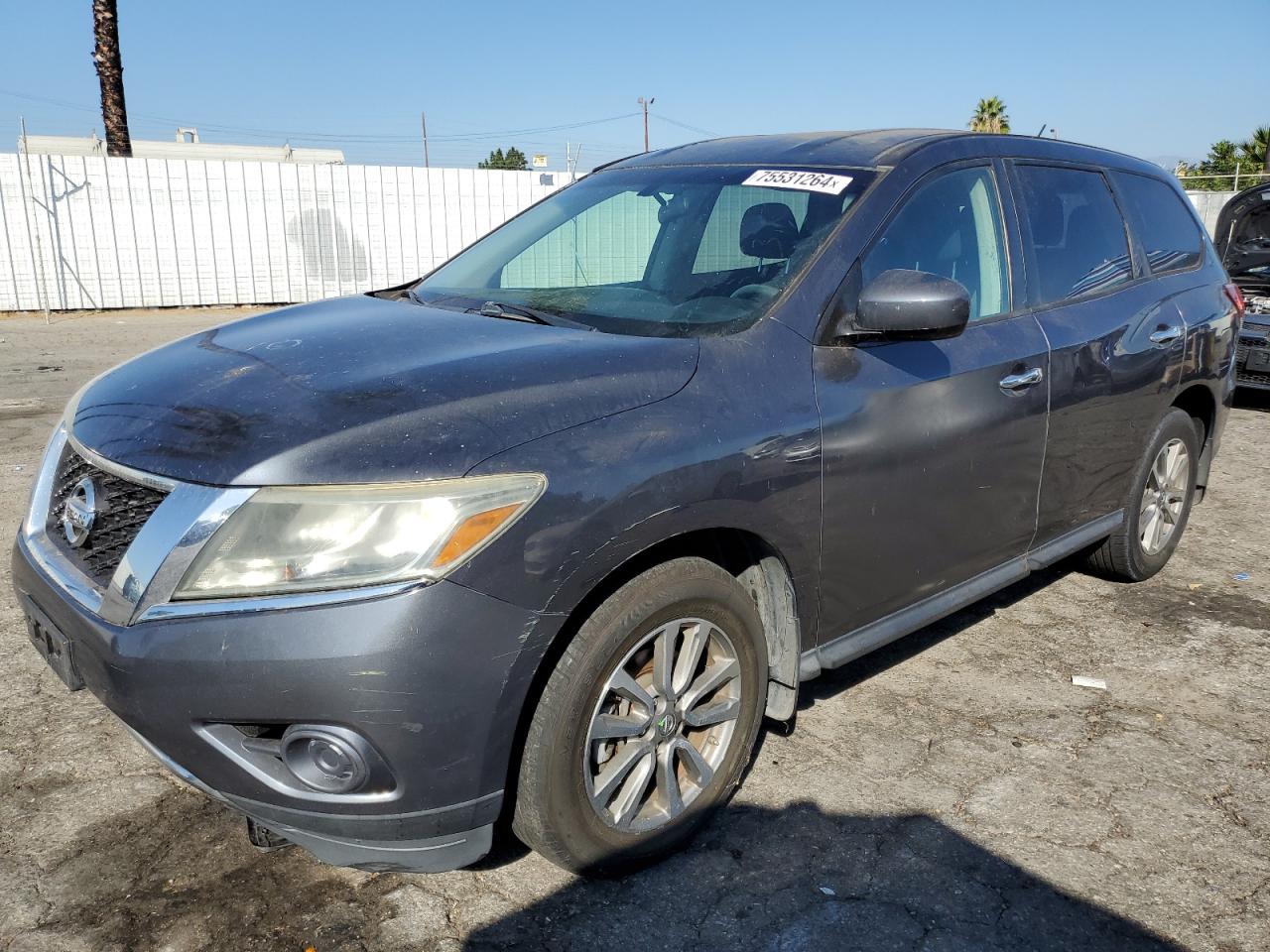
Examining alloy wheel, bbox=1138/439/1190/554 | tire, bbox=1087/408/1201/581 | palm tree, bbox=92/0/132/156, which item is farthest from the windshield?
palm tree, bbox=92/0/132/156

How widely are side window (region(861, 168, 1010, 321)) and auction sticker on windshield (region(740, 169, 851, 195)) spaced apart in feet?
0.68

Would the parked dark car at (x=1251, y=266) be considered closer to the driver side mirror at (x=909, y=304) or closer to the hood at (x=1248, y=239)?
the hood at (x=1248, y=239)

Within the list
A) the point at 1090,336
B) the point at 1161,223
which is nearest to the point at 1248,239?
the point at 1161,223

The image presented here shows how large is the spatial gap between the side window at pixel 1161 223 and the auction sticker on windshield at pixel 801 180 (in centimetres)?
186

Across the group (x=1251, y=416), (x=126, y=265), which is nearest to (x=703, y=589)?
(x=1251, y=416)

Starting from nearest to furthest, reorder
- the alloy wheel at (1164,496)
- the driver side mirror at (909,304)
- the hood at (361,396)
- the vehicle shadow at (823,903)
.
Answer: the hood at (361,396)
the vehicle shadow at (823,903)
the driver side mirror at (909,304)
the alloy wheel at (1164,496)

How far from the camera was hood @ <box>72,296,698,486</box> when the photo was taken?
210 cm

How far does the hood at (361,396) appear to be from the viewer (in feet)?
6.89

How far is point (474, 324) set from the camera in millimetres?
2857

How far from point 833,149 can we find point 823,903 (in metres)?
2.31

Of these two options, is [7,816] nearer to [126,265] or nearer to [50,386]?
[50,386]

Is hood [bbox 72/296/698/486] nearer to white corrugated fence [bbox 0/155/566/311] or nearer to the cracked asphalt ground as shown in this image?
the cracked asphalt ground

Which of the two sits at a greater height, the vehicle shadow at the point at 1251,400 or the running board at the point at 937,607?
the running board at the point at 937,607

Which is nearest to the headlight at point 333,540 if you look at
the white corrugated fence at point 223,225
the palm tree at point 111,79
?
the white corrugated fence at point 223,225
